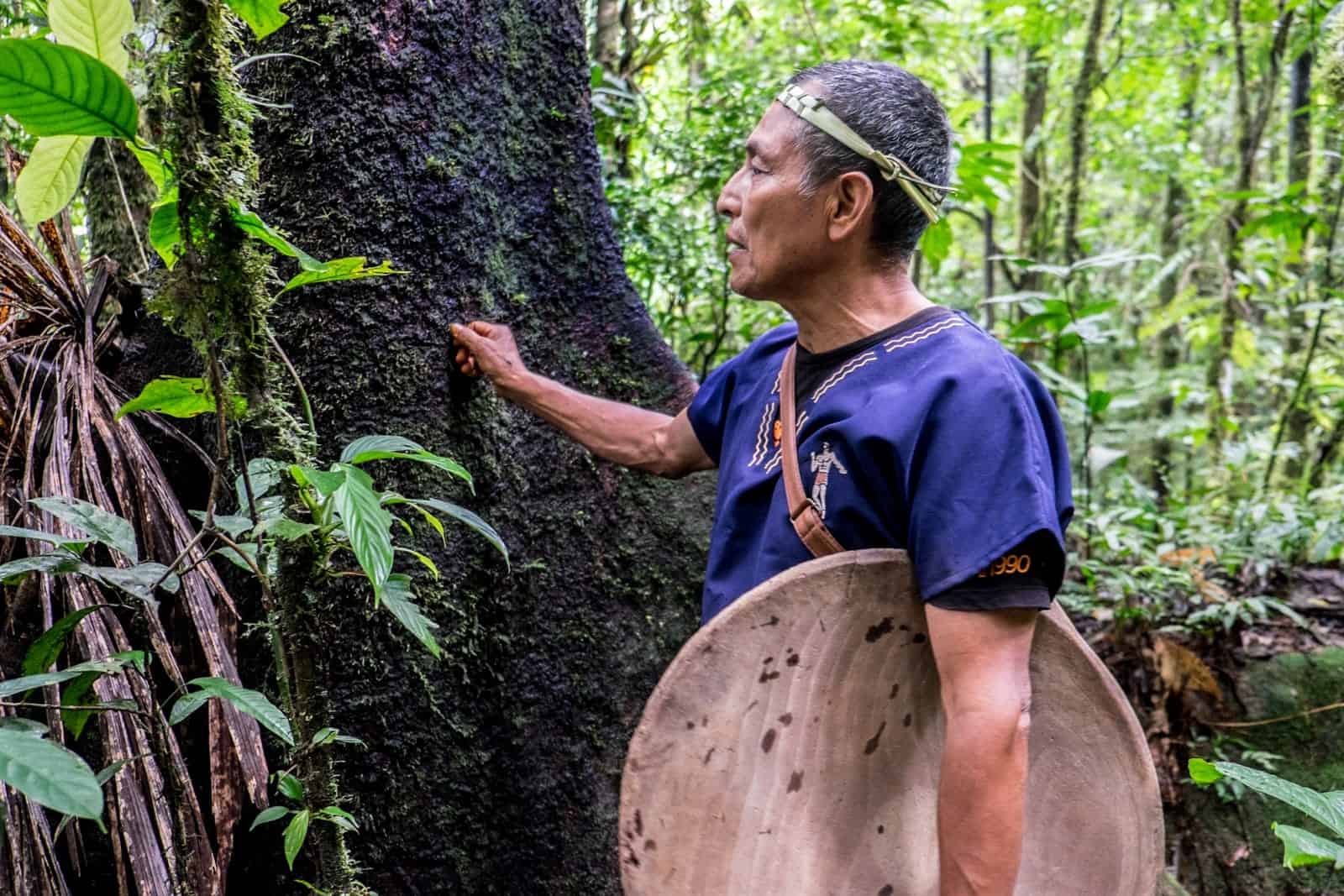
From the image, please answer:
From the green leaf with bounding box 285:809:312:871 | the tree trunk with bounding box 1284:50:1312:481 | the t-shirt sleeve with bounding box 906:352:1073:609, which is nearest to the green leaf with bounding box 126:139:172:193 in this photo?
the green leaf with bounding box 285:809:312:871

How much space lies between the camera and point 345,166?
2.26 metres

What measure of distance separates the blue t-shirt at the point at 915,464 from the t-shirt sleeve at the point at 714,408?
0.72ft

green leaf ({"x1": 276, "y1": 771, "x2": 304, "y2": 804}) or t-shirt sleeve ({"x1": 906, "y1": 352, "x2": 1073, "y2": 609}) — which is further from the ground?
t-shirt sleeve ({"x1": 906, "y1": 352, "x2": 1073, "y2": 609})

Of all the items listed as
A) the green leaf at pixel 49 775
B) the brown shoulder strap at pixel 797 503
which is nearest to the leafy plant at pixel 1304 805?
the brown shoulder strap at pixel 797 503

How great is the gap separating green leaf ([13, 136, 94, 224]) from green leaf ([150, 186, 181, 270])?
0.41ft

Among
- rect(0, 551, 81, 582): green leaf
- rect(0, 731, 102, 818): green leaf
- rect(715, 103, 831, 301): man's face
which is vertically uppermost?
rect(715, 103, 831, 301): man's face

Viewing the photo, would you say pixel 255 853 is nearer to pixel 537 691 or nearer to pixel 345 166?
pixel 537 691

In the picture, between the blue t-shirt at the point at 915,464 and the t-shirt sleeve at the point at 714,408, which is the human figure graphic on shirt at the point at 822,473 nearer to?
the blue t-shirt at the point at 915,464

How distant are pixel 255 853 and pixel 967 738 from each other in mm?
1551

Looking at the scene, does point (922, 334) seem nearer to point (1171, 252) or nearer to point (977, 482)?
point (977, 482)

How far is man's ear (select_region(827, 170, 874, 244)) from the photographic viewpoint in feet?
6.52

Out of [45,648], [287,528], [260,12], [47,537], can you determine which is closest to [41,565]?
[47,537]

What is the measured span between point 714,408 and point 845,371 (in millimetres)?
516

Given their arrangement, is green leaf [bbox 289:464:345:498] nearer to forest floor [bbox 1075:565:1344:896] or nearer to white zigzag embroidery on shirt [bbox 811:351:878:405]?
white zigzag embroidery on shirt [bbox 811:351:878:405]
